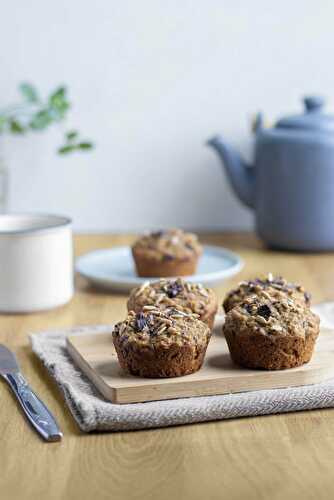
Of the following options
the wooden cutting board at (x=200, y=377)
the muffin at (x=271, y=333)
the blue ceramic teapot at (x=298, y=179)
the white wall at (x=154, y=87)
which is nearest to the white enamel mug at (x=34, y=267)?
the wooden cutting board at (x=200, y=377)

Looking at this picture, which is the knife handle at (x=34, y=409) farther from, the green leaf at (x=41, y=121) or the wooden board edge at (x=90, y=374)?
the green leaf at (x=41, y=121)

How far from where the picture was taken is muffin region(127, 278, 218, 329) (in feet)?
4.19

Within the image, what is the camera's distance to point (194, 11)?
7.49ft

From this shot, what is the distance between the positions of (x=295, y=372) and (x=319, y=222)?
0.99 m

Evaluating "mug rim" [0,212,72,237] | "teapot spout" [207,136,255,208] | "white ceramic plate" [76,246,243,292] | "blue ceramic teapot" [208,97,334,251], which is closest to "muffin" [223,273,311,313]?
"white ceramic plate" [76,246,243,292]

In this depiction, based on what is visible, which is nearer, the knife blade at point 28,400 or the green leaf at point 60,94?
the knife blade at point 28,400

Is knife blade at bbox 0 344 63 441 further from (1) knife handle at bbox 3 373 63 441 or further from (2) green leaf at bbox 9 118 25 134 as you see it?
(2) green leaf at bbox 9 118 25 134

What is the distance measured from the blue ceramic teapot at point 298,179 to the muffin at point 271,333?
914 millimetres

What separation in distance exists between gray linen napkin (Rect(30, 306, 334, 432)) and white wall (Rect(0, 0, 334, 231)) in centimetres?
127

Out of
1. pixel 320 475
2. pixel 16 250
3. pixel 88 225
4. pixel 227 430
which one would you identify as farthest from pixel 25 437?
pixel 88 225

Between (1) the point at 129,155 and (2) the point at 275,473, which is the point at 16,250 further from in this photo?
(1) the point at 129,155

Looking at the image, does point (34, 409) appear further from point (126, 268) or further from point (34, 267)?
point (126, 268)

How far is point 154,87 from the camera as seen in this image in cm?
232

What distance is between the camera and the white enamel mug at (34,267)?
1.52 meters
